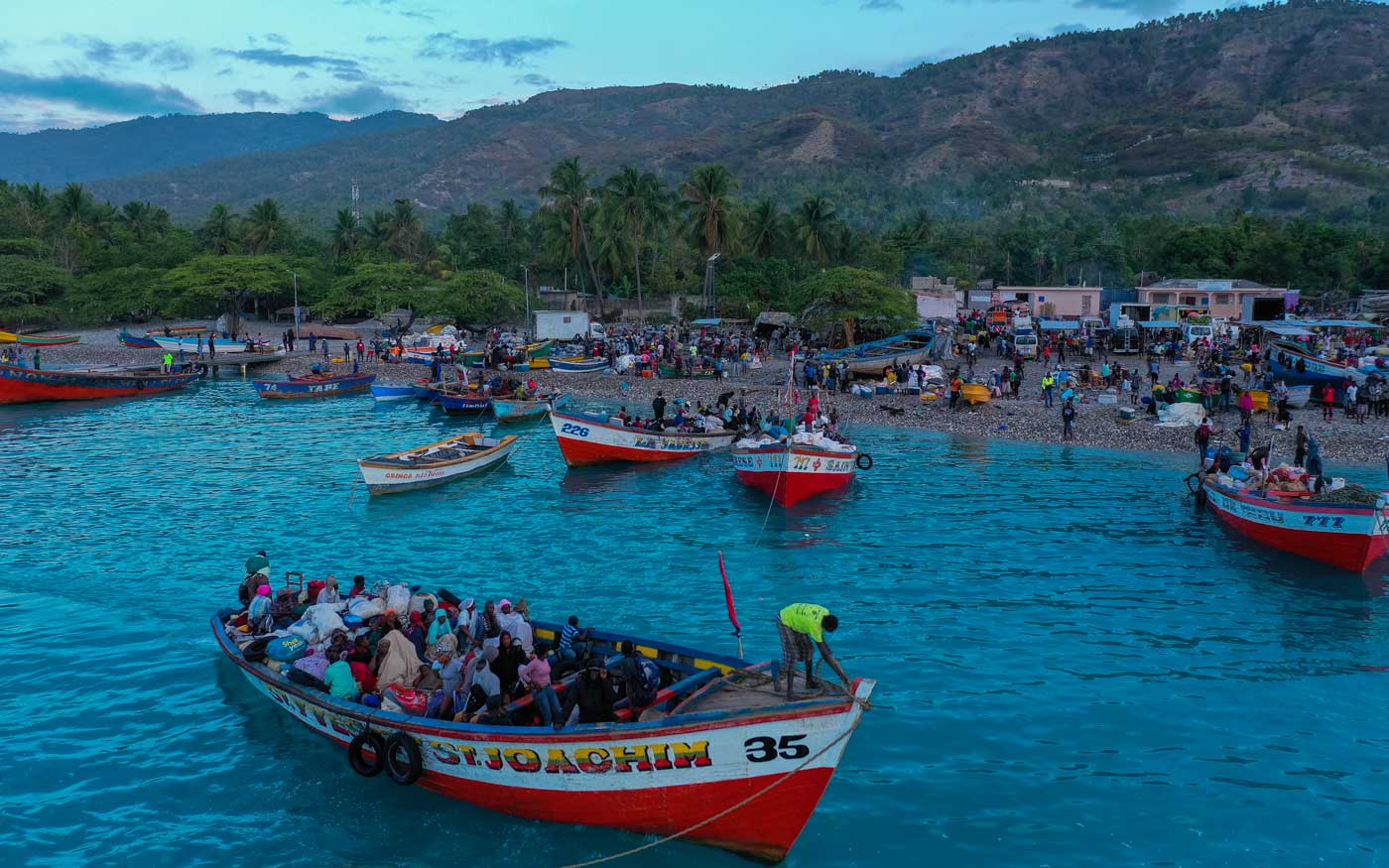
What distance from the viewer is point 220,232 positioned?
87812mm

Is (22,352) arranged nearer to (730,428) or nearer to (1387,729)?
(730,428)

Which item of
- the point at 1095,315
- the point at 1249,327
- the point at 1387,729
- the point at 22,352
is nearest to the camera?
the point at 1387,729

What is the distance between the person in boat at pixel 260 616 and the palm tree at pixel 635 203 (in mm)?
59350

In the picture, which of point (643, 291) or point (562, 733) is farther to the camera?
point (643, 291)

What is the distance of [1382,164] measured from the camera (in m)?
162

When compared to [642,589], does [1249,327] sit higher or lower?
higher

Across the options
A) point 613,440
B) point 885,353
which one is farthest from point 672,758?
point 885,353

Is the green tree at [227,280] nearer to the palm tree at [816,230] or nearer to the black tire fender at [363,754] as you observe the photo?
the palm tree at [816,230]

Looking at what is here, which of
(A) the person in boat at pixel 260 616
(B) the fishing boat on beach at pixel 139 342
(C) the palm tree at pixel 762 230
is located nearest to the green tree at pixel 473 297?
(B) the fishing boat on beach at pixel 139 342

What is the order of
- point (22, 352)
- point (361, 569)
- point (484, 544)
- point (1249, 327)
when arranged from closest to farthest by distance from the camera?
1. point (361, 569)
2. point (484, 544)
3. point (1249, 327)
4. point (22, 352)

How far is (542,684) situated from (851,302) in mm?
43794

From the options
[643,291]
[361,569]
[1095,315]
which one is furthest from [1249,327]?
[361,569]

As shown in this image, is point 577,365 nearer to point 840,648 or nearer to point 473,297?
point 473,297

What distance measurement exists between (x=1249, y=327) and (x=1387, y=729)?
4912cm
